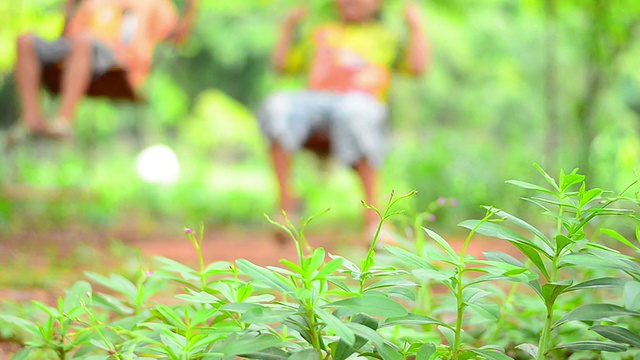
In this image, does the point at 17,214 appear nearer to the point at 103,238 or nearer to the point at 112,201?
the point at 103,238

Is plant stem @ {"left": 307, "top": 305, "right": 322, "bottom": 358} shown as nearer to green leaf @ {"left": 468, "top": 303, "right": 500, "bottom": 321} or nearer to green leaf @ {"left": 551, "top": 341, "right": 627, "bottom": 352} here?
green leaf @ {"left": 468, "top": 303, "right": 500, "bottom": 321}

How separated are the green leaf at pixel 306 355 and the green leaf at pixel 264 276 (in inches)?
2.8

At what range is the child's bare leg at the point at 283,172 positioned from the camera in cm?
376

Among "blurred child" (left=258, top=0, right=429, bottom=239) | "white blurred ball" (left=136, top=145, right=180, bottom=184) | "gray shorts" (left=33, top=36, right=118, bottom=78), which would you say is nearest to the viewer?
"gray shorts" (left=33, top=36, right=118, bottom=78)

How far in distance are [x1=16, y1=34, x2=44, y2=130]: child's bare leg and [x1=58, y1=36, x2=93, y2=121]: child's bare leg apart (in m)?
0.13

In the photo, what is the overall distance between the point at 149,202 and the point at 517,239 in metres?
6.63

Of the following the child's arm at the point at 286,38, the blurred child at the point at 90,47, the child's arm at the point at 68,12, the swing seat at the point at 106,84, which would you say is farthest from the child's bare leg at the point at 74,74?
the child's arm at the point at 286,38

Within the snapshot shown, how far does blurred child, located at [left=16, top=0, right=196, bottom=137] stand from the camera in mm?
3523

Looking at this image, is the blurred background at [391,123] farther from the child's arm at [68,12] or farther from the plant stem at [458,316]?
the child's arm at [68,12]

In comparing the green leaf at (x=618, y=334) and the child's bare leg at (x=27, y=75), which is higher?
the child's bare leg at (x=27, y=75)

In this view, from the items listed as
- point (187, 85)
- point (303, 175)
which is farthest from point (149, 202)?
point (187, 85)

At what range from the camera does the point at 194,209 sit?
7.03 meters

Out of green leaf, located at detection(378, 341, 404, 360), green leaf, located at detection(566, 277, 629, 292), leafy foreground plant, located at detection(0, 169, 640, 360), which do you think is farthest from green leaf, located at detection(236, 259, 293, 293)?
green leaf, located at detection(566, 277, 629, 292)

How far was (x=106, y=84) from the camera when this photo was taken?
406 centimetres
